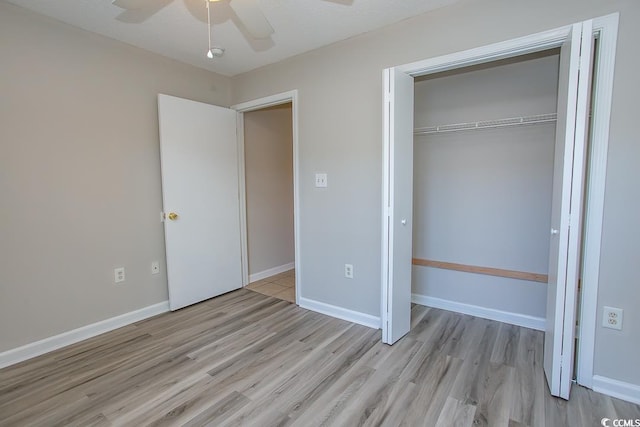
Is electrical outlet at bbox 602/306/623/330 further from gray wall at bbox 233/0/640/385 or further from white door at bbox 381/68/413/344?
white door at bbox 381/68/413/344

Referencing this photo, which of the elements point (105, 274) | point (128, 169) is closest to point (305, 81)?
point (128, 169)

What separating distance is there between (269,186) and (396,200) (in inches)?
86.8

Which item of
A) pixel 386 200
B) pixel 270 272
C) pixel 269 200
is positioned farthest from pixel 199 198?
pixel 386 200

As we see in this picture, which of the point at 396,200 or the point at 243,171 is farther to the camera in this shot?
the point at 243,171

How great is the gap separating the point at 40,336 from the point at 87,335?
0.99 ft

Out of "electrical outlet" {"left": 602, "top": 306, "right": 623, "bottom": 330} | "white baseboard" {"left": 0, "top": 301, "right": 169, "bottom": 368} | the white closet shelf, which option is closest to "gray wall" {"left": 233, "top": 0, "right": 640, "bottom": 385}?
"electrical outlet" {"left": 602, "top": 306, "right": 623, "bottom": 330}

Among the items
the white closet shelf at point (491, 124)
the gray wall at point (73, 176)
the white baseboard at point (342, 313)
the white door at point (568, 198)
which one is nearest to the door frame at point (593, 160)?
the white door at point (568, 198)

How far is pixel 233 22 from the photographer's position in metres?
2.37

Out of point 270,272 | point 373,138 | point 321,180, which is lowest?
point 270,272

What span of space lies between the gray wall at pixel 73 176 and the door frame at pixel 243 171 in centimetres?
79

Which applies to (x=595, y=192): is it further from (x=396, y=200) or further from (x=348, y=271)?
(x=348, y=271)

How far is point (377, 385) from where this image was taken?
1984 mm

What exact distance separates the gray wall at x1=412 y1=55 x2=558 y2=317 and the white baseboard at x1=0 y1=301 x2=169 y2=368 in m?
2.61

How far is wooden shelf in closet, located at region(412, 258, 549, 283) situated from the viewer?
104 inches
